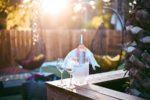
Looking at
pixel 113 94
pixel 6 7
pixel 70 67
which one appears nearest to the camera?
pixel 113 94

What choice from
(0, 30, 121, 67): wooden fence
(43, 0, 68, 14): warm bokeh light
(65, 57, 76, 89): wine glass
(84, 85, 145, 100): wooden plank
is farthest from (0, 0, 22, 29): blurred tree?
(84, 85, 145, 100): wooden plank

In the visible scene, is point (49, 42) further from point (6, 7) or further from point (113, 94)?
point (113, 94)

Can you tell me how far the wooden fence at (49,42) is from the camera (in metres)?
7.68

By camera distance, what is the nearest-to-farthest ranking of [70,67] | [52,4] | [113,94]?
[113,94] < [70,67] < [52,4]

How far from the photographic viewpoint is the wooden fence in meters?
7.68

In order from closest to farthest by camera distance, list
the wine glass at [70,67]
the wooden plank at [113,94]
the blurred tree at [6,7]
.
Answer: the wooden plank at [113,94] < the wine glass at [70,67] < the blurred tree at [6,7]

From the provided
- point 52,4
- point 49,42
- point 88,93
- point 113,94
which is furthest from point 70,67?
point 52,4

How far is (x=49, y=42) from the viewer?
963 centimetres

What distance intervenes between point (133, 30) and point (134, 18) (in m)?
0.15

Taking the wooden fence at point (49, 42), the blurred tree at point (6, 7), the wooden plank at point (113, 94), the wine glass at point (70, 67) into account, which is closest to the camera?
the wooden plank at point (113, 94)

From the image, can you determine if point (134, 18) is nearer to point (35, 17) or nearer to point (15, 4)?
point (15, 4)

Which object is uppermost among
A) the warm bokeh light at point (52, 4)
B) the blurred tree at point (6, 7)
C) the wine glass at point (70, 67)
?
the warm bokeh light at point (52, 4)

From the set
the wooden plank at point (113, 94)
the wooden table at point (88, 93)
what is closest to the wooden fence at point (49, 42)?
the wooden table at point (88, 93)

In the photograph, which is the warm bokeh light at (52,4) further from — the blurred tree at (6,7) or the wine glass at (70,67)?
the wine glass at (70,67)
